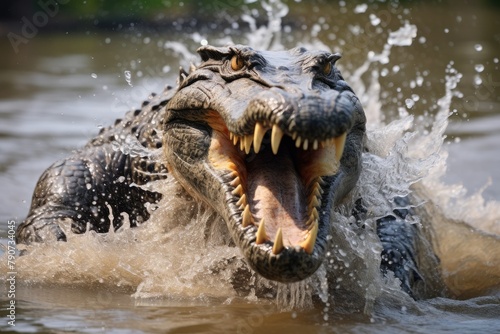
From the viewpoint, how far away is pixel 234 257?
14.4ft

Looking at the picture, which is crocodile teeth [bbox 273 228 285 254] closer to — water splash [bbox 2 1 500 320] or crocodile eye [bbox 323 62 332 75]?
water splash [bbox 2 1 500 320]

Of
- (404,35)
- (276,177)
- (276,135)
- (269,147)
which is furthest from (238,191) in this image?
(404,35)

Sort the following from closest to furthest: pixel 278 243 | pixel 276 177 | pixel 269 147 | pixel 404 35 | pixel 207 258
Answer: pixel 278 243, pixel 276 177, pixel 269 147, pixel 207 258, pixel 404 35

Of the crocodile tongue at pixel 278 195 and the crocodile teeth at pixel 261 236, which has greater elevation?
the crocodile tongue at pixel 278 195

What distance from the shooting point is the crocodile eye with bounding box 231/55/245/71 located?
14.0 feet

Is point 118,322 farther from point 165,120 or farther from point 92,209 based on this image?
point 92,209

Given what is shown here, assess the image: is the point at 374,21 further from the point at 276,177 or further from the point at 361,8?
the point at 276,177

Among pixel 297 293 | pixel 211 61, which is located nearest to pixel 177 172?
pixel 211 61

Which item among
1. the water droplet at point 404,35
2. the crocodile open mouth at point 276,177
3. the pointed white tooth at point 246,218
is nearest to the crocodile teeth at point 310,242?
the crocodile open mouth at point 276,177

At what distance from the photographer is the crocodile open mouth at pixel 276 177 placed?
356cm

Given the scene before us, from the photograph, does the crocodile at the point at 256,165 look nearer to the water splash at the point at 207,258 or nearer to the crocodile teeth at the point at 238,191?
the crocodile teeth at the point at 238,191

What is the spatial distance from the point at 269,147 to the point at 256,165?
11 centimetres

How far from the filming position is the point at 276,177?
12.8 feet

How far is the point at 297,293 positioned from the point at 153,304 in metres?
0.68
